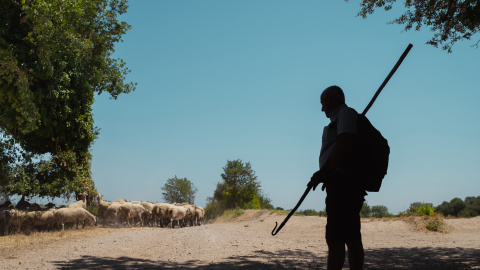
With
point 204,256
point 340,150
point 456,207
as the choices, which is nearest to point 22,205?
point 204,256

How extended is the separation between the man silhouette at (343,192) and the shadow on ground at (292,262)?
401 cm

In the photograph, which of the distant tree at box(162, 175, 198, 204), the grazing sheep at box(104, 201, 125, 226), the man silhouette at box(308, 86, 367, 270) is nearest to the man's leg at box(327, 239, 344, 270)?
the man silhouette at box(308, 86, 367, 270)

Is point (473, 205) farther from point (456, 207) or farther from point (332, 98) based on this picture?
point (332, 98)

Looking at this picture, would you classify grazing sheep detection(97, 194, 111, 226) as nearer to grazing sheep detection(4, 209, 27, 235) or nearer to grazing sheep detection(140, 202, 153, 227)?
grazing sheep detection(140, 202, 153, 227)

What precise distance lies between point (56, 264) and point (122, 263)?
4.69 feet

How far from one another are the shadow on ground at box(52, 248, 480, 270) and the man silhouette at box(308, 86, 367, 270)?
13.2 ft

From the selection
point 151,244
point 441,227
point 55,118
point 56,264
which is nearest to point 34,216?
point 55,118

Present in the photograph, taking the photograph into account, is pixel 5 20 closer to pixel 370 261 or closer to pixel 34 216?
pixel 34 216

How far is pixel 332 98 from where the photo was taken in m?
4.33

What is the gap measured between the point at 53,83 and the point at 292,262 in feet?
47.1

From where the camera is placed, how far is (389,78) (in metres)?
4.53

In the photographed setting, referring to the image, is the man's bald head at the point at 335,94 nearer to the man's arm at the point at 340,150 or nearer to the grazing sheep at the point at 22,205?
the man's arm at the point at 340,150

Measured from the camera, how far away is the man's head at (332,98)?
431 cm

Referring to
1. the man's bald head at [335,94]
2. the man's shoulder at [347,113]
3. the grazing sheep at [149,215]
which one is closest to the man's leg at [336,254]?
the man's shoulder at [347,113]
